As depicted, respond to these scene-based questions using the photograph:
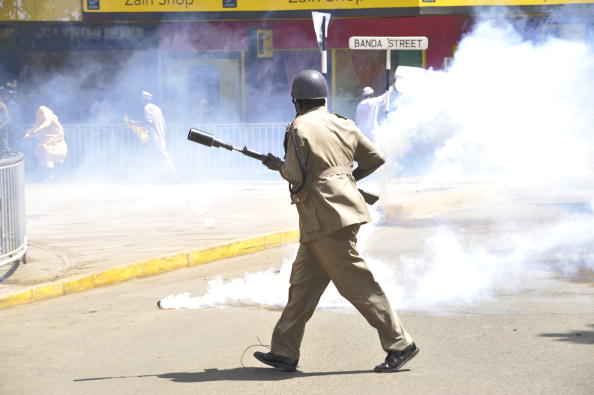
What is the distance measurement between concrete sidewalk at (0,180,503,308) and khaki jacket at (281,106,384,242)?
335cm

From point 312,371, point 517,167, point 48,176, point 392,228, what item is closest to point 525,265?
point 392,228

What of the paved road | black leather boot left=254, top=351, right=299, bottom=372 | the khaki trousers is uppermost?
the khaki trousers

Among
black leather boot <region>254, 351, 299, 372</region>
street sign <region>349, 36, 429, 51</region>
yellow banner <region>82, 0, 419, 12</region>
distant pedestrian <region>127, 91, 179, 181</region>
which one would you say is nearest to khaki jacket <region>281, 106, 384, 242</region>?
black leather boot <region>254, 351, 299, 372</region>

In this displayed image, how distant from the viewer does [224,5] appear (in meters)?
22.1

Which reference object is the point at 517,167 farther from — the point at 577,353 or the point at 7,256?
the point at 577,353

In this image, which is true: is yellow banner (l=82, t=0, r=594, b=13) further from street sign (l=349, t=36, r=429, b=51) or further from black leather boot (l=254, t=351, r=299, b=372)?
black leather boot (l=254, t=351, r=299, b=372)

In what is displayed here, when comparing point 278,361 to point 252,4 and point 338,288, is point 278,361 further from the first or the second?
point 252,4

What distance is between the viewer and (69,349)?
20.8ft

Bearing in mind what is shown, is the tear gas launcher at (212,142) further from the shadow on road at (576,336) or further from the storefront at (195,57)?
the storefront at (195,57)

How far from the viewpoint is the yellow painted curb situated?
26.8ft

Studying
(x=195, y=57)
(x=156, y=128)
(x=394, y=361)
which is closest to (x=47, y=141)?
(x=156, y=128)

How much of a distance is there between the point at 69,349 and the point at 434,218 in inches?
300

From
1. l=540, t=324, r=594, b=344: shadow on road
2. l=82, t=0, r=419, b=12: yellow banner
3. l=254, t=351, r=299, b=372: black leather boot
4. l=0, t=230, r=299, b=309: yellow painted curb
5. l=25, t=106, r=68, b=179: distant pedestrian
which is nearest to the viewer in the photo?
l=254, t=351, r=299, b=372: black leather boot

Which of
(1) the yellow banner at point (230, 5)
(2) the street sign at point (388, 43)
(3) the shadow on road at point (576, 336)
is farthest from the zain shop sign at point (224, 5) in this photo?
(3) the shadow on road at point (576, 336)
